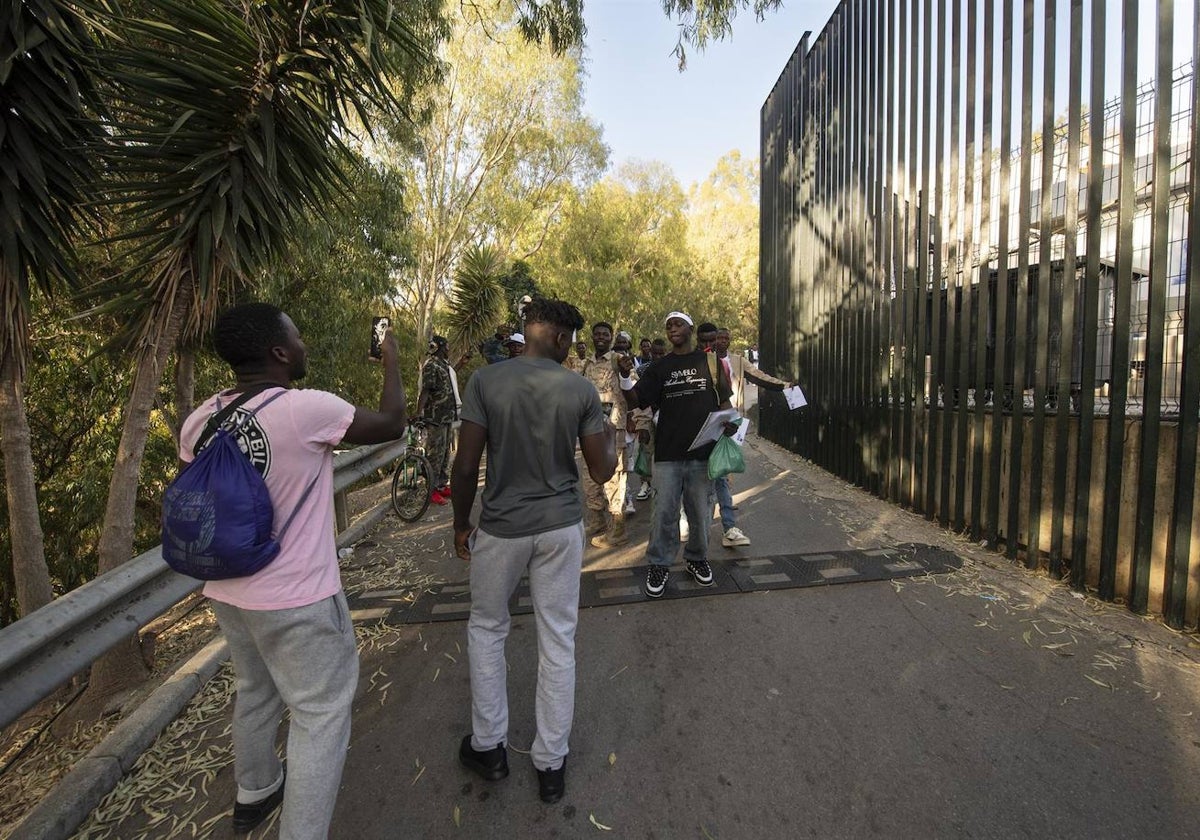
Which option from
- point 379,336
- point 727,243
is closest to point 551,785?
point 379,336

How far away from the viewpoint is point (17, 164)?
3135 mm

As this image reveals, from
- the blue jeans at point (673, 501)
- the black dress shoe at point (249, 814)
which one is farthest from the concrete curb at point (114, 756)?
the blue jeans at point (673, 501)

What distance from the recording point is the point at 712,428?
14.4ft

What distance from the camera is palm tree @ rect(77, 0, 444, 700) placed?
11.6ft

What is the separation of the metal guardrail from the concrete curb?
1.56 feet

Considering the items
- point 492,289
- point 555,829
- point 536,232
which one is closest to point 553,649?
point 555,829

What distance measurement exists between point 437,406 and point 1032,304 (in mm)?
6847

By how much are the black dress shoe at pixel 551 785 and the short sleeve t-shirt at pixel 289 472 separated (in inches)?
47.3

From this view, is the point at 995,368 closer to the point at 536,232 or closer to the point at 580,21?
the point at 580,21

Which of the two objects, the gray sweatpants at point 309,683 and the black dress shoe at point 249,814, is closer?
the gray sweatpants at point 309,683

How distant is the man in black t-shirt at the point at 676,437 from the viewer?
14.4 feet

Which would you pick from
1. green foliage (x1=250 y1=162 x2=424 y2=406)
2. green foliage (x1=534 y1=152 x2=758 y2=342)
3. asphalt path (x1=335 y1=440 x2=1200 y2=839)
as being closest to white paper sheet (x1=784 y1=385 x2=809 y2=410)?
asphalt path (x1=335 y1=440 x2=1200 y2=839)

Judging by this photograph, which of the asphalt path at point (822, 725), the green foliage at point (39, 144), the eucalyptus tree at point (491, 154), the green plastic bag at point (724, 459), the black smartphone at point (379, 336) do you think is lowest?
the asphalt path at point (822, 725)

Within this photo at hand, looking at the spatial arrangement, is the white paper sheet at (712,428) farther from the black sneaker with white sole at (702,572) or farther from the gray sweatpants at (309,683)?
the gray sweatpants at (309,683)
